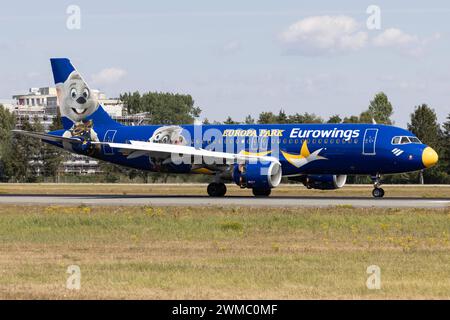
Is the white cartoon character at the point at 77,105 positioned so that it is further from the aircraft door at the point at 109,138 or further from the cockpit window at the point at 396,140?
the cockpit window at the point at 396,140

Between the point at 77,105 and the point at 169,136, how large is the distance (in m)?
7.28

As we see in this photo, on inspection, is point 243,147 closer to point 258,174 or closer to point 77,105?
point 258,174

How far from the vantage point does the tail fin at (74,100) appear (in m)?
59.4

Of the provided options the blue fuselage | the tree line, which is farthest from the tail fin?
the tree line

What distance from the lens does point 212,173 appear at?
179 feet

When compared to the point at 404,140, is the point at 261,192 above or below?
below

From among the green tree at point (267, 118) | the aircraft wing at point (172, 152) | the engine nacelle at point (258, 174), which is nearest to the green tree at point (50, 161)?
the green tree at point (267, 118)

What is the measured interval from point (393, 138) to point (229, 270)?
30372 mm

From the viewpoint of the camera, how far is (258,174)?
50344 millimetres

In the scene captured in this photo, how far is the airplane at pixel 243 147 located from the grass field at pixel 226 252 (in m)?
10.8

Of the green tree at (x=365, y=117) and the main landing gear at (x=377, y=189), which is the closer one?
the main landing gear at (x=377, y=189)

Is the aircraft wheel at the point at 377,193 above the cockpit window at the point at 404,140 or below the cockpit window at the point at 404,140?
below

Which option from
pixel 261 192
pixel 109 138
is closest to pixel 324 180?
pixel 261 192
